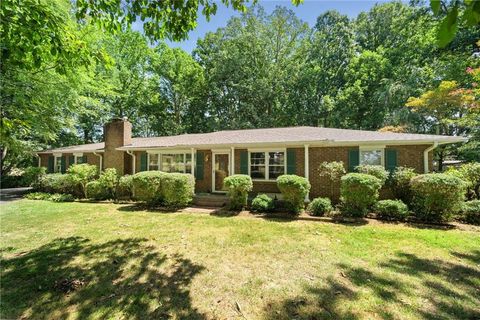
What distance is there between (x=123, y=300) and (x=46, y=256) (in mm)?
2928

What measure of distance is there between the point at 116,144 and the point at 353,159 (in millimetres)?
13495

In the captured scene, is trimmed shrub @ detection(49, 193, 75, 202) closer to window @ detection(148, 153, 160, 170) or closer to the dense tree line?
window @ detection(148, 153, 160, 170)

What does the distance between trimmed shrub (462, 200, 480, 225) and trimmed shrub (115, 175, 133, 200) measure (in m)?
13.5

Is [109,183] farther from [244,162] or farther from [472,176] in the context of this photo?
[472,176]

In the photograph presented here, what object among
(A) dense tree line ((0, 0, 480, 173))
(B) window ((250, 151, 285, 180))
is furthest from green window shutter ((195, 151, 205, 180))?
(A) dense tree line ((0, 0, 480, 173))

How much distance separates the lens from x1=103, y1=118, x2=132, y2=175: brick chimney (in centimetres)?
1532

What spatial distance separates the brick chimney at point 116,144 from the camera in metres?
15.3

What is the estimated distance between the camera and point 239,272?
15.0 feet

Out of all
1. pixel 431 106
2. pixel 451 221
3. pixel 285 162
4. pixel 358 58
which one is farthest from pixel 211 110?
pixel 451 221

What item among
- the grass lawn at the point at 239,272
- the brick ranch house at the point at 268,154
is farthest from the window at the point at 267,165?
the grass lawn at the point at 239,272

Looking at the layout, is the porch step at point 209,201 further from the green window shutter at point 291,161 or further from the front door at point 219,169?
the green window shutter at point 291,161

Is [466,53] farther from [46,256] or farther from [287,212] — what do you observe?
[46,256]

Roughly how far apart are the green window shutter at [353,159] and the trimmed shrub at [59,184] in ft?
46.6

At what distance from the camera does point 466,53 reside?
15812 mm
